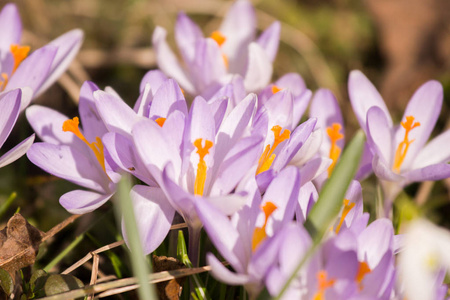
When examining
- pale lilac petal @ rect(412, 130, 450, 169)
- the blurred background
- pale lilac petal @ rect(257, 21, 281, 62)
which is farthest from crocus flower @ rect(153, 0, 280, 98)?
the blurred background

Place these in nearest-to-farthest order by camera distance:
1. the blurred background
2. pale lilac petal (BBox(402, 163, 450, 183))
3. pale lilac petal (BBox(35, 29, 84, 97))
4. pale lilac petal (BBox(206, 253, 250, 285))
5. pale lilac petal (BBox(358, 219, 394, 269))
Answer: pale lilac petal (BBox(206, 253, 250, 285))
pale lilac petal (BBox(358, 219, 394, 269))
pale lilac petal (BBox(402, 163, 450, 183))
pale lilac petal (BBox(35, 29, 84, 97))
the blurred background

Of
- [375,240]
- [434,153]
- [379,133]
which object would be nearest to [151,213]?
[375,240]

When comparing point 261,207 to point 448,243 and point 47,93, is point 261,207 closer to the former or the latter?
point 448,243

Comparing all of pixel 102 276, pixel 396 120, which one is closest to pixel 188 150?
pixel 102 276

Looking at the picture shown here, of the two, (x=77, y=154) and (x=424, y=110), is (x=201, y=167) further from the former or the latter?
(x=424, y=110)

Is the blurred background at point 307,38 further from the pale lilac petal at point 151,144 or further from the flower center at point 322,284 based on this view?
the flower center at point 322,284

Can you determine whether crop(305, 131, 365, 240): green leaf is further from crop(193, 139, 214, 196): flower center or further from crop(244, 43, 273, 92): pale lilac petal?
crop(244, 43, 273, 92): pale lilac petal

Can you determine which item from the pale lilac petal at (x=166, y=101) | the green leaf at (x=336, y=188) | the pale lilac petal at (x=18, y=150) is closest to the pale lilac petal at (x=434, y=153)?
the green leaf at (x=336, y=188)
